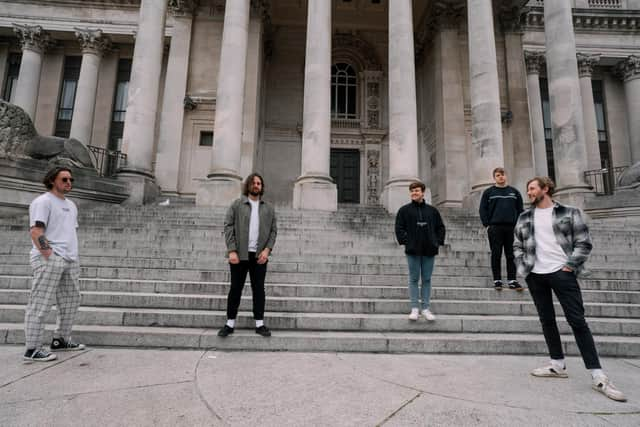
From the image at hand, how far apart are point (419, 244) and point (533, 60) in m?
20.2

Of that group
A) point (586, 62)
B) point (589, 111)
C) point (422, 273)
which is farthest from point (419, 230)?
point (586, 62)

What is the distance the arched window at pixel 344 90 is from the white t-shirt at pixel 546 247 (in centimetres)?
1771

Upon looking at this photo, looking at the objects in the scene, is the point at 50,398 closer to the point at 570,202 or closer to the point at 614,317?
the point at 614,317

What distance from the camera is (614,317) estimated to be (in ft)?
17.5

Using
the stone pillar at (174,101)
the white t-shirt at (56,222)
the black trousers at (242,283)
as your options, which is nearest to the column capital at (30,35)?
the stone pillar at (174,101)

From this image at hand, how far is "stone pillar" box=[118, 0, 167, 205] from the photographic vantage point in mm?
13328

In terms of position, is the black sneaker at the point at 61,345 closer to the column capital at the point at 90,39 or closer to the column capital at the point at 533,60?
the column capital at the point at 90,39

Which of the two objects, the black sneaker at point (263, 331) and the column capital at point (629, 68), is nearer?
the black sneaker at point (263, 331)

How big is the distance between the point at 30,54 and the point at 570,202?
89.6ft

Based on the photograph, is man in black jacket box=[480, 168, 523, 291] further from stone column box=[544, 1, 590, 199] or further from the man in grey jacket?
stone column box=[544, 1, 590, 199]

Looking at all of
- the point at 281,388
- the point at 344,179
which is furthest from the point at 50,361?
the point at 344,179

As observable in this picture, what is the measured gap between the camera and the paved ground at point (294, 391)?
251cm

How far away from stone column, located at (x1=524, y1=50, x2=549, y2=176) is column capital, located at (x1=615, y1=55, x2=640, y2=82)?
5.57 m

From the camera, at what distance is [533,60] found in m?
19.8
